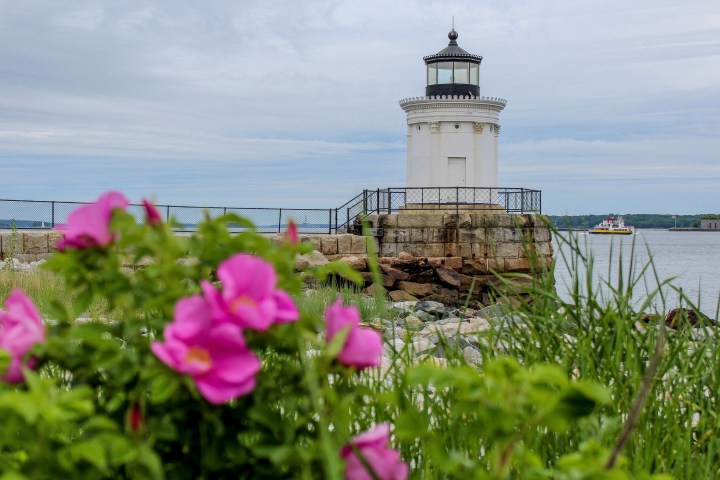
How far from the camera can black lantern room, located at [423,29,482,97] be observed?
29.5 metres

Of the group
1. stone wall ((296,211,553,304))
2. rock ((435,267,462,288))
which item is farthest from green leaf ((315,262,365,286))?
stone wall ((296,211,553,304))

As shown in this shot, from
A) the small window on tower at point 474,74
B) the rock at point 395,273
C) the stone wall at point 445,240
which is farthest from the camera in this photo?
the small window on tower at point 474,74

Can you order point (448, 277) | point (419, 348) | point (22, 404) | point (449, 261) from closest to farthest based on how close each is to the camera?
point (22, 404)
point (419, 348)
point (448, 277)
point (449, 261)

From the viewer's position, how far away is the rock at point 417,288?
19359mm

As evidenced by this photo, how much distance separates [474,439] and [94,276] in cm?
121

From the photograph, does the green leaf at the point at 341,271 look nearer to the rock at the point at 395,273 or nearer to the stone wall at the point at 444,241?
the rock at the point at 395,273

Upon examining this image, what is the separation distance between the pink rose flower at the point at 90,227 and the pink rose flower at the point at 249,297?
8.9 inches

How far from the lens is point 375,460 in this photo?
1.40 m

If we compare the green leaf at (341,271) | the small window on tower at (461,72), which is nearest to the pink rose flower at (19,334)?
the green leaf at (341,271)

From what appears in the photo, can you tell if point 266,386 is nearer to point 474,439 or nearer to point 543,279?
point 474,439

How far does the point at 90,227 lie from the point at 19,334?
0.21 metres

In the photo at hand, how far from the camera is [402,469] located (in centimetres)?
141

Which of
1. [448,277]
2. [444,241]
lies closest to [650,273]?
[448,277]

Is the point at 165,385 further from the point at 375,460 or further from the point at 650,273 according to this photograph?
the point at 650,273
